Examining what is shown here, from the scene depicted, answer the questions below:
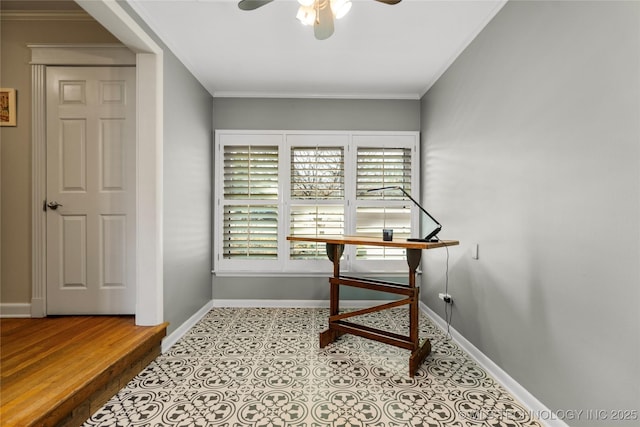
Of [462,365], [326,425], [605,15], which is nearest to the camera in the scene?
[605,15]

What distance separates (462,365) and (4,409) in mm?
2664

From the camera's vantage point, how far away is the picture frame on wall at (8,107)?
250cm

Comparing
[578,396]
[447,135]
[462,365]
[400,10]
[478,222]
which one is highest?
[400,10]

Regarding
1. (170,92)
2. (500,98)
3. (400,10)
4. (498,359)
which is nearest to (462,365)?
(498,359)

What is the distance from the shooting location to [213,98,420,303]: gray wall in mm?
3477

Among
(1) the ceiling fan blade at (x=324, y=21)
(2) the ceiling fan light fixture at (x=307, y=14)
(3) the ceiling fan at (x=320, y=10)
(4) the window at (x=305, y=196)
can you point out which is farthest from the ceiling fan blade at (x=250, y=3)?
(4) the window at (x=305, y=196)

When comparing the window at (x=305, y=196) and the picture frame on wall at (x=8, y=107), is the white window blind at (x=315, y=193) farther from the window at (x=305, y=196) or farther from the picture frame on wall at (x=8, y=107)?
the picture frame on wall at (x=8, y=107)

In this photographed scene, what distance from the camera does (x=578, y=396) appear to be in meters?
1.38

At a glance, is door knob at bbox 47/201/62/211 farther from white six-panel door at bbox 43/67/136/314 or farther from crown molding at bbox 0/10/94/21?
crown molding at bbox 0/10/94/21

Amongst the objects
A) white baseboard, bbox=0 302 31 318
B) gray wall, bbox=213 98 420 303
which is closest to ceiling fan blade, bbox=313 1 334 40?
gray wall, bbox=213 98 420 303

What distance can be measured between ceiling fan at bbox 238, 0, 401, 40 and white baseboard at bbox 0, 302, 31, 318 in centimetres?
303

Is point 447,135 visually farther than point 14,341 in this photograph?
Yes

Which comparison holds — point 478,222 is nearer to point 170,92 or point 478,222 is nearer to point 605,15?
point 605,15

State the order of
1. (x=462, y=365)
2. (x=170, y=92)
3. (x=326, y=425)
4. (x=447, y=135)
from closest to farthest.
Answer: (x=326, y=425) < (x=462, y=365) < (x=170, y=92) < (x=447, y=135)
